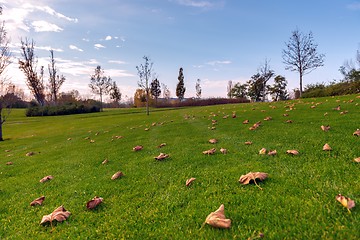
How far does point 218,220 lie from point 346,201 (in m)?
1.10

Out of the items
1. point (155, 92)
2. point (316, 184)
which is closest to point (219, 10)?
point (316, 184)

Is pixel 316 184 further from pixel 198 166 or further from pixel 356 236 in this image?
pixel 198 166

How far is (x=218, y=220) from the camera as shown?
1800mm

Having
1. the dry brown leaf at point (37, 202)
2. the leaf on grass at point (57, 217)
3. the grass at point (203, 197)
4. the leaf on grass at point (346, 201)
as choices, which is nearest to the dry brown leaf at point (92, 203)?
the grass at point (203, 197)

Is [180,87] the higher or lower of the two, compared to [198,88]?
higher

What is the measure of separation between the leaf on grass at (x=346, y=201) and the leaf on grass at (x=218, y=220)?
0.99 meters

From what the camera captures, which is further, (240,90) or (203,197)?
(240,90)

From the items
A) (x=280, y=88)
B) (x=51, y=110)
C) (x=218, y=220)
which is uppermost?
(x=280, y=88)

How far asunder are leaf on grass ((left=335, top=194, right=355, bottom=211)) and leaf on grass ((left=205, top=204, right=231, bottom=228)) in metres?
0.99

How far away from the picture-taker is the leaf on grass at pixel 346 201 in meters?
1.75

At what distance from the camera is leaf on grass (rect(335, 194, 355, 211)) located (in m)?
1.75

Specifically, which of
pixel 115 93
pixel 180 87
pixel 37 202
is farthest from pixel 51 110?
pixel 37 202

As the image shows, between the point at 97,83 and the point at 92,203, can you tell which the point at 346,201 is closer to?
the point at 92,203

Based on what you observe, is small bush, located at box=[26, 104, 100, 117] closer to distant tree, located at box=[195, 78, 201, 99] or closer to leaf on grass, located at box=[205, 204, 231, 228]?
distant tree, located at box=[195, 78, 201, 99]
